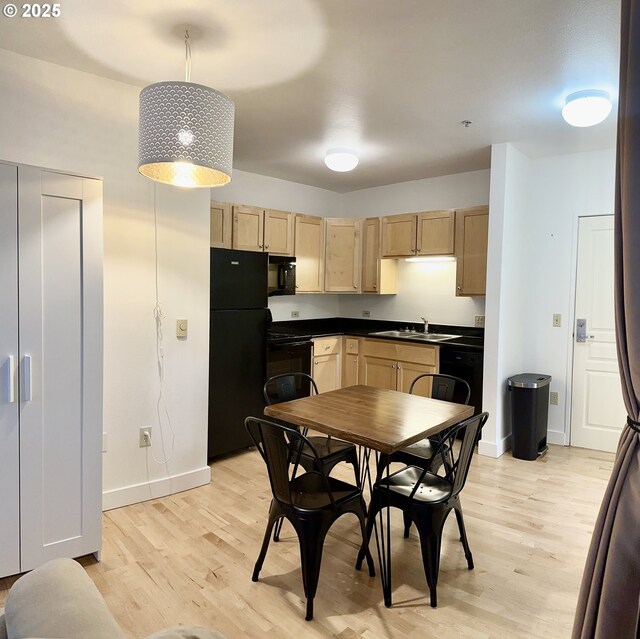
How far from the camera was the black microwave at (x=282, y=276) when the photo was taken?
4.82 m

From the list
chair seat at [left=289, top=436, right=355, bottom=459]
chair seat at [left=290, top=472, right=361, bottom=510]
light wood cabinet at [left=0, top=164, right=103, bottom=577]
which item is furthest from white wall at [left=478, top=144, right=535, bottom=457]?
light wood cabinet at [left=0, top=164, right=103, bottom=577]

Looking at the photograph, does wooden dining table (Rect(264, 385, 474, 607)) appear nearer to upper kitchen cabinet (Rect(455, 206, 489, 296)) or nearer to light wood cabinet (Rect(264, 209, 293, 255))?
upper kitchen cabinet (Rect(455, 206, 489, 296))

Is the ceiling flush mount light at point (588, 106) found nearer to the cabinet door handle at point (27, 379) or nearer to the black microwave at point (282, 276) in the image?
the black microwave at point (282, 276)

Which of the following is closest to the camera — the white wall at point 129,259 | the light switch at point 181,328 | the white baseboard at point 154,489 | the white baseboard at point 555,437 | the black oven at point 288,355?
the white wall at point 129,259

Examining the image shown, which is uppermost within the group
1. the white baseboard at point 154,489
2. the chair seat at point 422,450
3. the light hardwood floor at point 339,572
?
the chair seat at point 422,450

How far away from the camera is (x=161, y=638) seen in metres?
0.83

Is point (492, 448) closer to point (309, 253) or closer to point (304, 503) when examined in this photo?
point (304, 503)

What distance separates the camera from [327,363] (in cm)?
517

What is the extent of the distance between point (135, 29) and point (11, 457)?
208 centimetres

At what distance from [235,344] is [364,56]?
7.55 ft

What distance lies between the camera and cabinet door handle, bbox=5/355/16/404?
2.15 metres

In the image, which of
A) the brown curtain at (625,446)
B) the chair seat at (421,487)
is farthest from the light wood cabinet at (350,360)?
the brown curtain at (625,446)

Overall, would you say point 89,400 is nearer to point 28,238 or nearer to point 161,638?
point 28,238

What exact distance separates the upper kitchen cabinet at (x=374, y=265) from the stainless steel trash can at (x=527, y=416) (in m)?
1.88
